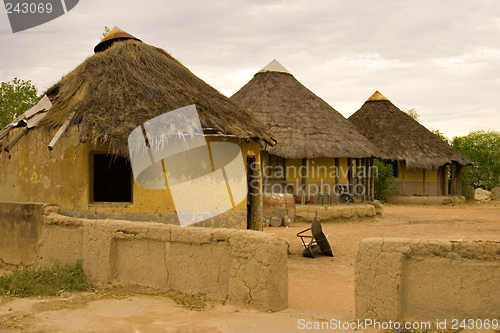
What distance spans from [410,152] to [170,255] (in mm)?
17670

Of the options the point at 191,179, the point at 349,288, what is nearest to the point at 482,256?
the point at 349,288

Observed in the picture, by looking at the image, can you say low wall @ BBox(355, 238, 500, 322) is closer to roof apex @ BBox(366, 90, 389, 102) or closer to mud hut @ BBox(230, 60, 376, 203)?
mud hut @ BBox(230, 60, 376, 203)

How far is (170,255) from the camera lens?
530 cm

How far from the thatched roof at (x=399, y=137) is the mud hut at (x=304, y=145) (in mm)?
4595

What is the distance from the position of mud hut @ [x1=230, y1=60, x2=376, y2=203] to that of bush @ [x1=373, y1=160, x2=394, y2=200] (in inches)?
140

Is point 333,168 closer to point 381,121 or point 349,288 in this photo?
point 381,121

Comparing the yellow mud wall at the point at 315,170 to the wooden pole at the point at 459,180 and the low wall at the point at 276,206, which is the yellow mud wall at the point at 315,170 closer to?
the low wall at the point at 276,206

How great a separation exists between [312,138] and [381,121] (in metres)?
8.02

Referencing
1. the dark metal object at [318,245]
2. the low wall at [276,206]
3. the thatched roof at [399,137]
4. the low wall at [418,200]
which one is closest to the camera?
the dark metal object at [318,245]

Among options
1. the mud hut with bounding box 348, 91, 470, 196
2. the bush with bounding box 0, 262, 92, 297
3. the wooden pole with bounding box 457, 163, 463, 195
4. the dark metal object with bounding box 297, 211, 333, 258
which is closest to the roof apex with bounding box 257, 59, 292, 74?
the mud hut with bounding box 348, 91, 470, 196

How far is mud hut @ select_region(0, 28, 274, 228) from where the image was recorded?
7508mm

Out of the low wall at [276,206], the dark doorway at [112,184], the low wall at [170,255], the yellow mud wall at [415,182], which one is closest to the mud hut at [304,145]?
the low wall at [276,206]

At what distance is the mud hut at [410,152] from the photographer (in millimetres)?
20875

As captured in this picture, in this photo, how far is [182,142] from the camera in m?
7.87
